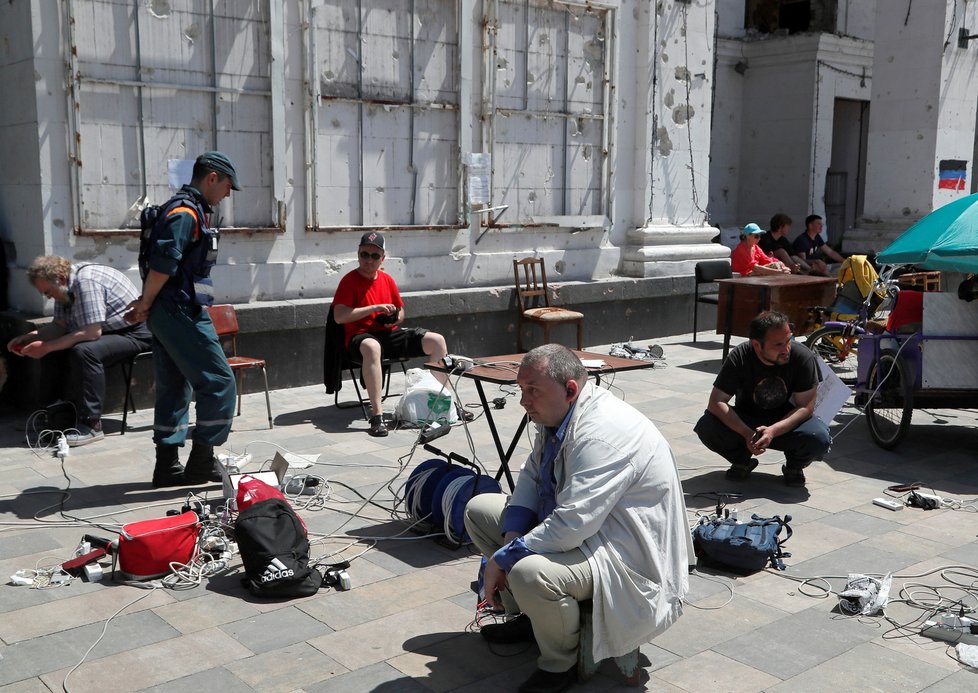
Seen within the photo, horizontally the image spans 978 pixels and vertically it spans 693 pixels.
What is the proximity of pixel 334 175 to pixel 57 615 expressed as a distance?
5.56m

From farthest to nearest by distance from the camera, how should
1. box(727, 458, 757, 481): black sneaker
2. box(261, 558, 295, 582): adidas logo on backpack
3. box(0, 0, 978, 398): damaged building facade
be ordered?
1. box(0, 0, 978, 398): damaged building facade
2. box(727, 458, 757, 481): black sneaker
3. box(261, 558, 295, 582): adidas logo on backpack

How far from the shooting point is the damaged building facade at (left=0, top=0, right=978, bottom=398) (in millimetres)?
7820

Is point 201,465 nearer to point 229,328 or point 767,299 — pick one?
point 229,328

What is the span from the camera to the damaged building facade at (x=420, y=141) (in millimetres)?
7820

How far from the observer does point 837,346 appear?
31.6 feet

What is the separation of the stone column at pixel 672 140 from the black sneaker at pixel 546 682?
8198 millimetres

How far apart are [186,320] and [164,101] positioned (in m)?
3.05

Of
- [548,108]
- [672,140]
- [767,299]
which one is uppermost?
[548,108]

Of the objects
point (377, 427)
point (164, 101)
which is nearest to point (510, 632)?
point (377, 427)

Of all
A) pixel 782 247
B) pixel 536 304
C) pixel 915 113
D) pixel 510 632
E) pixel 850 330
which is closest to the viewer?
pixel 510 632

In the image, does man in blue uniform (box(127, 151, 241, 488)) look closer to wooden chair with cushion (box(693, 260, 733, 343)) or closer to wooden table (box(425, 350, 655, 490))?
wooden table (box(425, 350, 655, 490))

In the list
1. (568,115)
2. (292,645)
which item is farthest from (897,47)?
(292,645)

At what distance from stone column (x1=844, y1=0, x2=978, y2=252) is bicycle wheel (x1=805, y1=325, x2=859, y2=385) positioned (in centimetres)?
456

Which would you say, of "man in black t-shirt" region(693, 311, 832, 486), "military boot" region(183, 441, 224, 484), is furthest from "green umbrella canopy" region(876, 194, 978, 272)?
"military boot" region(183, 441, 224, 484)
